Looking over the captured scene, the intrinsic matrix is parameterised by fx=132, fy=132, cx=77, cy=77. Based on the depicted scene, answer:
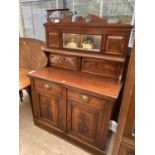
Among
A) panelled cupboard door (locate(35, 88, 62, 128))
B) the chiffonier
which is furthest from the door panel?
panelled cupboard door (locate(35, 88, 62, 128))

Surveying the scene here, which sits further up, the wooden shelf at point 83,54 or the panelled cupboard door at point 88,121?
the wooden shelf at point 83,54

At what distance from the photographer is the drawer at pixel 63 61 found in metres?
1.66

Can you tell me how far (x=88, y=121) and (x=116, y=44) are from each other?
0.86 meters

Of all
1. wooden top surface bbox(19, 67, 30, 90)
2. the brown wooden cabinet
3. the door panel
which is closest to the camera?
the brown wooden cabinet

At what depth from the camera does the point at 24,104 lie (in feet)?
8.04

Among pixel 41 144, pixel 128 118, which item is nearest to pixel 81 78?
pixel 128 118

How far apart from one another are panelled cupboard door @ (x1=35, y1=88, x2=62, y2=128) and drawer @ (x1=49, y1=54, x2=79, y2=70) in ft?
1.37

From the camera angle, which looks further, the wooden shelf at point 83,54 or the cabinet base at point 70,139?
the cabinet base at point 70,139

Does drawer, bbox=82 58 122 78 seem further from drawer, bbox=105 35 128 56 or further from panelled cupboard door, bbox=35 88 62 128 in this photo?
panelled cupboard door, bbox=35 88 62 128

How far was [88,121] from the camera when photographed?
142 cm

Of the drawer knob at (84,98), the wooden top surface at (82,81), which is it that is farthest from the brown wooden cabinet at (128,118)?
the drawer knob at (84,98)

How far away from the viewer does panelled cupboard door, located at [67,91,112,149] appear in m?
1.29

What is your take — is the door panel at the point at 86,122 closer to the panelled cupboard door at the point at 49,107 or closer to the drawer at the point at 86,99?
the drawer at the point at 86,99

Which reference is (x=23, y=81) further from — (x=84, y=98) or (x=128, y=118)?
(x=128, y=118)
